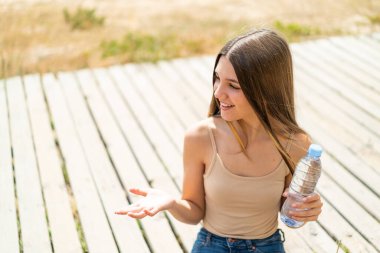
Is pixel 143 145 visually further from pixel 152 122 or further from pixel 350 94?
pixel 350 94

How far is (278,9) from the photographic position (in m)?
7.47

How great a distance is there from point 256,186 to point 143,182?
138 cm

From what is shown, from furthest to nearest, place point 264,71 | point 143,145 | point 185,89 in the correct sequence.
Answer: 1. point 185,89
2. point 143,145
3. point 264,71

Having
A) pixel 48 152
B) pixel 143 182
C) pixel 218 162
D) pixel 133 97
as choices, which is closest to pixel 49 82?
pixel 133 97

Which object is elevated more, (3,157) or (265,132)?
(265,132)

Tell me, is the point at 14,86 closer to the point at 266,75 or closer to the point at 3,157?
the point at 3,157

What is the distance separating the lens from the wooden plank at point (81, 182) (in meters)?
2.90

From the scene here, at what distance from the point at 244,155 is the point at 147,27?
15.6ft

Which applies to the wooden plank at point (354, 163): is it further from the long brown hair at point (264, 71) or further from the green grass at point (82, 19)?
the green grass at point (82, 19)

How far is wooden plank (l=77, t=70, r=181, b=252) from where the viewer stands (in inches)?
114

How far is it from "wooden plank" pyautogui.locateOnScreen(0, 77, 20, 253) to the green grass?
8.94ft

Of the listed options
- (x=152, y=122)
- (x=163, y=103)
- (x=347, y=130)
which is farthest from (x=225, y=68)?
(x=163, y=103)

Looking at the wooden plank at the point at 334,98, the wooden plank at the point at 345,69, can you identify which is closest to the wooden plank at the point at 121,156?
the wooden plank at the point at 334,98

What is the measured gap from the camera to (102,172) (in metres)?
3.48
